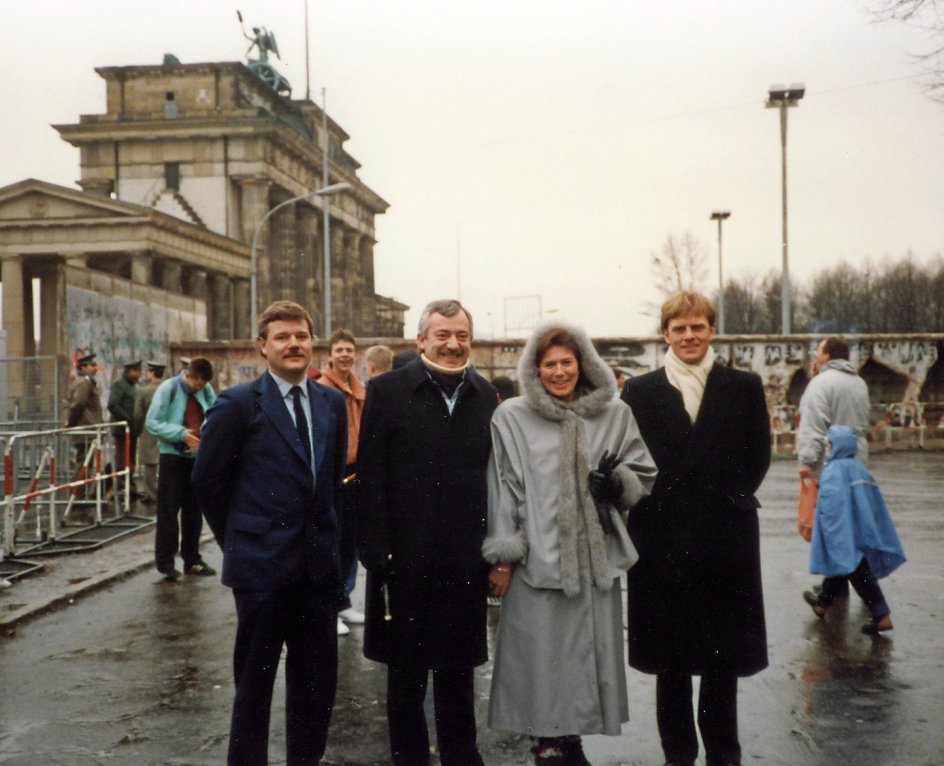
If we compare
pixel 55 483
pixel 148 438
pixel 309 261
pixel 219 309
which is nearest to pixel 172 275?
pixel 219 309

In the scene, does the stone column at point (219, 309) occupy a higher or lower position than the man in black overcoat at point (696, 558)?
higher

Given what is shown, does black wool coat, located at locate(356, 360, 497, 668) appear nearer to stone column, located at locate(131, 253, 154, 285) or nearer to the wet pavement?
the wet pavement

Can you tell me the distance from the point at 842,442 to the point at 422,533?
4112 millimetres

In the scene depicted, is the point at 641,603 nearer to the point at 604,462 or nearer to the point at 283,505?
the point at 604,462

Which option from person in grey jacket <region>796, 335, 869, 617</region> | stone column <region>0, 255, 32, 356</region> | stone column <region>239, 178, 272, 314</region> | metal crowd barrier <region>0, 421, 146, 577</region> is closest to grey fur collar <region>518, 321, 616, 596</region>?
person in grey jacket <region>796, 335, 869, 617</region>

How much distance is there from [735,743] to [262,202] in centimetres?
5929

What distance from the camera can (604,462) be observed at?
469 cm

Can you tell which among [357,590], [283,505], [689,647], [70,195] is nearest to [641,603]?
[689,647]

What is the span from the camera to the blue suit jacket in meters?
4.58

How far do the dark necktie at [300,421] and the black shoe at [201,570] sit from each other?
5.49 m

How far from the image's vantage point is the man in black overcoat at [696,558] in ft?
15.9

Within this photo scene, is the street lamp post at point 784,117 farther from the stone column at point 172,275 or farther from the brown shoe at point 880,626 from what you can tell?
the stone column at point 172,275

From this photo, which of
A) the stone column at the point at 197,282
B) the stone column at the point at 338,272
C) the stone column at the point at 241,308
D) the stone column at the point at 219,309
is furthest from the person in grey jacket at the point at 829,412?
the stone column at the point at 338,272

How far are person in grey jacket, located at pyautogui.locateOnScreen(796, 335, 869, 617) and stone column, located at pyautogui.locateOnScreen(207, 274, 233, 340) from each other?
48.2 m
